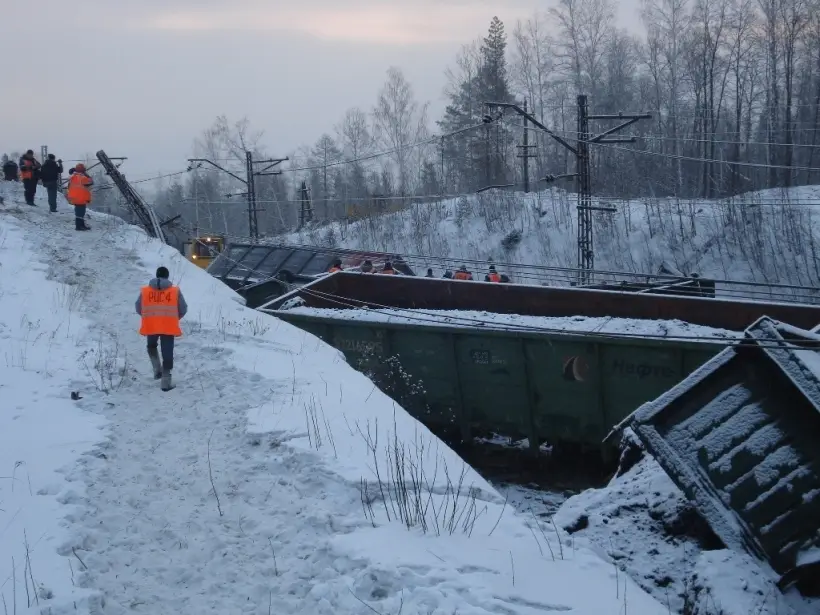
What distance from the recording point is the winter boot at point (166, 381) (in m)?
7.84

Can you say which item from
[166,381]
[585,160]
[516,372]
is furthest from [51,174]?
[585,160]

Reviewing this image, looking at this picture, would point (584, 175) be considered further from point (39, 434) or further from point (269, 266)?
point (39, 434)

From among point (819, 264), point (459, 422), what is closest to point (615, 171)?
point (819, 264)

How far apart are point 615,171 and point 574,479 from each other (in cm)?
3498

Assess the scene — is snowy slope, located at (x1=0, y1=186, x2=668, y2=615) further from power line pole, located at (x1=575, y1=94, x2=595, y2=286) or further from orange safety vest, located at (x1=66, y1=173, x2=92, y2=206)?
power line pole, located at (x1=575, y1=94, x2=595, y2=286)

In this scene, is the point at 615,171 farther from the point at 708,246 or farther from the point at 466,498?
the point at 466,498

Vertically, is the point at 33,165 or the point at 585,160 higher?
the point at 33,165

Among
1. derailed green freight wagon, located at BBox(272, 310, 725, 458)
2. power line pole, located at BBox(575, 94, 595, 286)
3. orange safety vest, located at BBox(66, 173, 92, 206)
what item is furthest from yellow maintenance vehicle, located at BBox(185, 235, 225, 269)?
derailed green freight wagon, located at BBox(272, 310, 725, 458)

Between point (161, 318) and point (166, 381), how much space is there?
715mm

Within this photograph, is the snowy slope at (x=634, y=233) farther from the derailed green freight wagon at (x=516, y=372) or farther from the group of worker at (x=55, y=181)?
the derailed green freight wagon at (x=516, y=372)

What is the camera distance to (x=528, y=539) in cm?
503

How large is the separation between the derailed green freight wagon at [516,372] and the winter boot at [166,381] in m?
3.55

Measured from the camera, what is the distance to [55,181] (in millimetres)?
17703

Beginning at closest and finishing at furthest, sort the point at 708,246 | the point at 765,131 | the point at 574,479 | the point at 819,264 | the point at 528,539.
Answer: the point at 528,539 → the point at 574,479 → the point at 819,264 → the point at 708,246 → the point at 765,131
